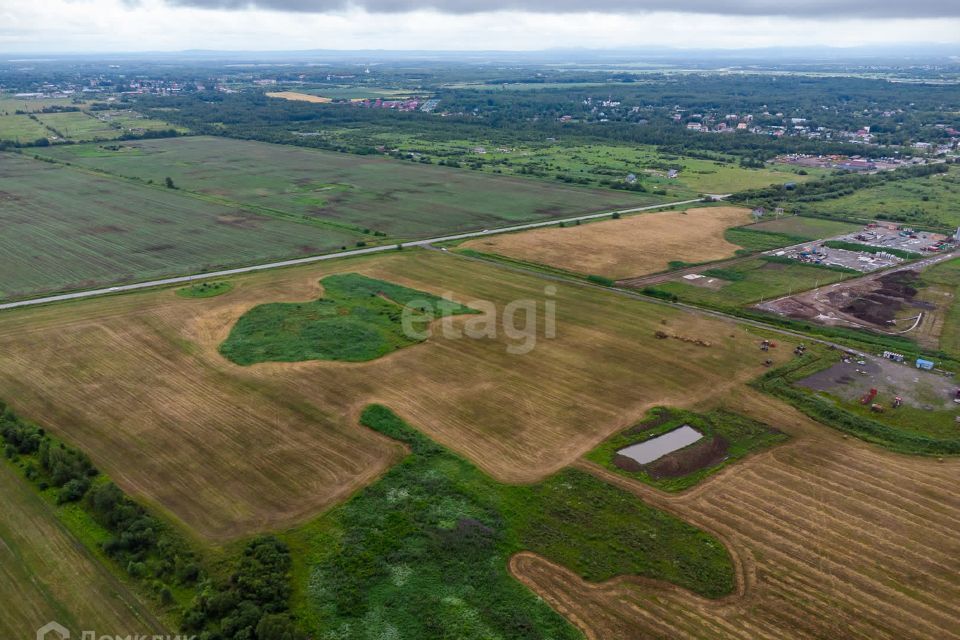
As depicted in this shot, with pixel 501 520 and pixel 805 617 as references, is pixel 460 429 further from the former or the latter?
pixel 805 617

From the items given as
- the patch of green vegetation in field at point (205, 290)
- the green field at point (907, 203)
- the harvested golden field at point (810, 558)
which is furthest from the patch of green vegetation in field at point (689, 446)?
the green field at point (907, 203)

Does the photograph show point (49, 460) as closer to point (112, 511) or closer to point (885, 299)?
point (112, 511)

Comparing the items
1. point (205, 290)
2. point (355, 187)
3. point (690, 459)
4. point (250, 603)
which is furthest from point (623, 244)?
point (250, 603)

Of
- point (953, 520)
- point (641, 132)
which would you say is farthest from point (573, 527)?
point (641, 132)

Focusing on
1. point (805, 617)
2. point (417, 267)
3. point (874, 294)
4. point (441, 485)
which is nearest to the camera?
point (805, 617)

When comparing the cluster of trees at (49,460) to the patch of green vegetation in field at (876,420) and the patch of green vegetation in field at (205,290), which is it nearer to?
the patch of green vegetation in field at (205,290)

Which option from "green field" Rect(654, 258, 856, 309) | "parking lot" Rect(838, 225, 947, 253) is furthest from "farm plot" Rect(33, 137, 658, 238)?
"parking lot" Rect(838, 225, 947, 253)
